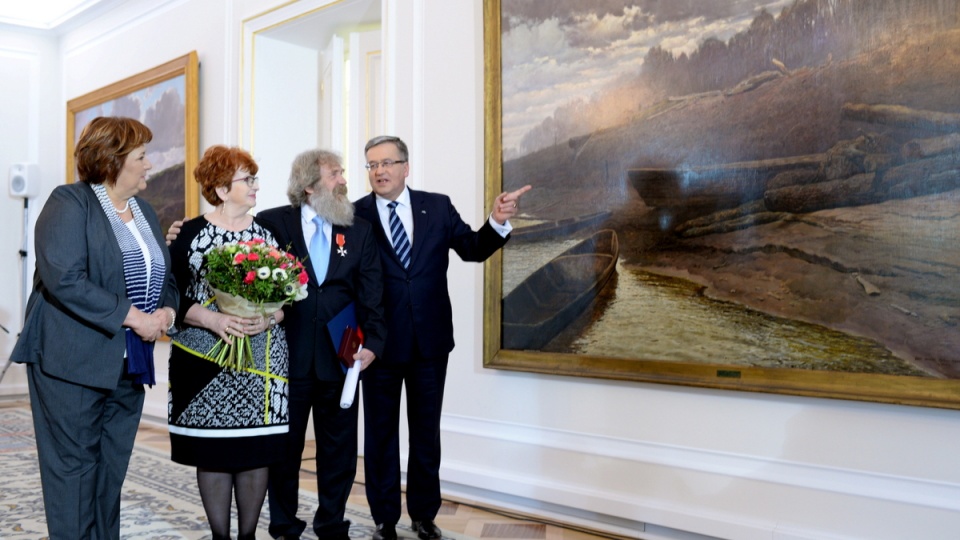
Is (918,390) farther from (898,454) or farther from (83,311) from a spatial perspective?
(83,311)

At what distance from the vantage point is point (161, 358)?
8953 mm

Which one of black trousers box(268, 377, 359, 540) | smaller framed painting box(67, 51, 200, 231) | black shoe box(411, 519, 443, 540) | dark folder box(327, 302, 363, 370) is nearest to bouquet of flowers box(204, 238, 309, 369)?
dark folder box(327, 302, 363, 370)

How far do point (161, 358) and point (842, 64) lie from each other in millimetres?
7184

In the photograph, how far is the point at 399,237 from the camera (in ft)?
14.2

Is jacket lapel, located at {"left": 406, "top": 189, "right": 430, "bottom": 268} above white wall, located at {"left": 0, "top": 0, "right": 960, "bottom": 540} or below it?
above

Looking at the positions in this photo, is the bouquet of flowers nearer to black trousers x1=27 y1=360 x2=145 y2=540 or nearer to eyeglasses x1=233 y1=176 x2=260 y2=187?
eyeglasses x1=233 y1=176 x2=260 y2=187

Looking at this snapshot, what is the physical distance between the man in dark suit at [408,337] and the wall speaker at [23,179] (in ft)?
24.6

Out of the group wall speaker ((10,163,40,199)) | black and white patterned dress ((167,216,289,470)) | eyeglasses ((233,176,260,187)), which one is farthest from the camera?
wall speaker ((10,163,40,199))

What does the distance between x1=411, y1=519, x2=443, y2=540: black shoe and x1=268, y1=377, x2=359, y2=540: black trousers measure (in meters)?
0.47

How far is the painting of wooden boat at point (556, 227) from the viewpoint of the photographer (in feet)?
15.6

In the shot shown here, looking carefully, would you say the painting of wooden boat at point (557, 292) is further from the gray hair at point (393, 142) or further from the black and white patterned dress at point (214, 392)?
the black and white patterned dress at point (214, 392)

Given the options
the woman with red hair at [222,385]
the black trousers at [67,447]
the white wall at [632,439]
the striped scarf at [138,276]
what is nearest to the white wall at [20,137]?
the white wall at [632,439]

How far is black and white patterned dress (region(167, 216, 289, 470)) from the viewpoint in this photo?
10.9 ft

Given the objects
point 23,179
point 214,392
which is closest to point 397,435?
point 214,392
